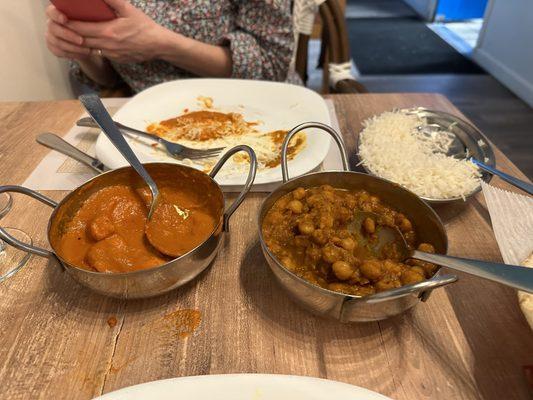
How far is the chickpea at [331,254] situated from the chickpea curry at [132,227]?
9.6 inches

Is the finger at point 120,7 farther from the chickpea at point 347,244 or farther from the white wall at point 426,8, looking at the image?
the white wall at point 426,8

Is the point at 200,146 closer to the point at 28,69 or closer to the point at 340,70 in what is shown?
the point at 340,70

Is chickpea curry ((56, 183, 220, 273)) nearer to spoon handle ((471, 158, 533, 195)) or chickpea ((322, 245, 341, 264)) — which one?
chickpea ((322, 245, 341, 264))

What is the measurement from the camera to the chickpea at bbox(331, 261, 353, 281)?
706mm

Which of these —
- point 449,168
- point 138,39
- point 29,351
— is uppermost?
point 138,39

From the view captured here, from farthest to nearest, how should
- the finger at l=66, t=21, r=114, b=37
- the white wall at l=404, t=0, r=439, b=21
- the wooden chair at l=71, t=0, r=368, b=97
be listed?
the white wall at l=404, t=0, r=439, b=21, the wooden chair at l=71, t=0, r=368, b=97, the finger at l=66, t=21, r=114, b=37

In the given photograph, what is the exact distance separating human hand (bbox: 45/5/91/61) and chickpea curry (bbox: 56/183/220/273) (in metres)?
0.93

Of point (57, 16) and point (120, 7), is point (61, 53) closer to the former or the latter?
point (57, 16)

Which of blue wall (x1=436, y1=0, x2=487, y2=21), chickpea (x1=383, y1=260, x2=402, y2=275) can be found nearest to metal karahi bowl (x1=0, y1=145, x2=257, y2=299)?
chickpea (x1=383, y1=260, x2=402, y2=275)

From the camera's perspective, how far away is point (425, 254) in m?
0.72

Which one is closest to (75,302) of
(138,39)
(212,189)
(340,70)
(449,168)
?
(212,189)

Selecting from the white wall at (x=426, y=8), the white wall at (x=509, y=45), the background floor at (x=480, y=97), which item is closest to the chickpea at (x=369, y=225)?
the background floor at (x=480, y=97)

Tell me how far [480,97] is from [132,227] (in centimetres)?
417

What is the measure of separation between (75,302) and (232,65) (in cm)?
127
